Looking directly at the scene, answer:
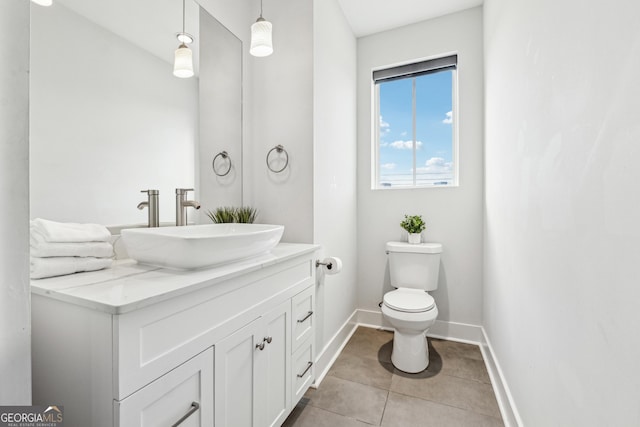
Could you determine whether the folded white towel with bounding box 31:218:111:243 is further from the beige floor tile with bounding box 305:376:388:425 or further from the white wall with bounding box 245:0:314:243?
the beige floor tile with bounding box 305:376:388:425

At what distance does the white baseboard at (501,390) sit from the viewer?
4.49 feet

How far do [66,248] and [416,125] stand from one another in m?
2.53

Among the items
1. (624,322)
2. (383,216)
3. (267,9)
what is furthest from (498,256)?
(267,9)

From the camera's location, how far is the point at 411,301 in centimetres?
196

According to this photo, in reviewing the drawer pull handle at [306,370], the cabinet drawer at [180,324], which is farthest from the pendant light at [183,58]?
the drawer pull handle at [306,370]

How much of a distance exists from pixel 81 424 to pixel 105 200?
30.1 inches

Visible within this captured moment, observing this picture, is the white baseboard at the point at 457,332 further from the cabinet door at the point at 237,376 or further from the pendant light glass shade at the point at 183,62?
the pendant light glass shade at the point at 183,62

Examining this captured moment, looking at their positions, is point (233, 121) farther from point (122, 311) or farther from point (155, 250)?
point (122, 311)

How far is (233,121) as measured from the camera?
70.2 inches

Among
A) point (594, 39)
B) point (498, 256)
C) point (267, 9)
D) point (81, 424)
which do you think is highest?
point (267, 9)

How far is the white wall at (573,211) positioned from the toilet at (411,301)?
516mm

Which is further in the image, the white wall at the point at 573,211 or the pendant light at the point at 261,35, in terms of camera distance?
the pendant light at the point at 261,35

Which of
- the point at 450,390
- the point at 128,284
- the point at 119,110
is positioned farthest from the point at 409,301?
the point at 119,110

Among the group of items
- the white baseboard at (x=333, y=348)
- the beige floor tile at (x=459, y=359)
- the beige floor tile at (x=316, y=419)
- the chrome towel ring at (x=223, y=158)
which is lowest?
the beige floor tile at (x=316, y=419)
